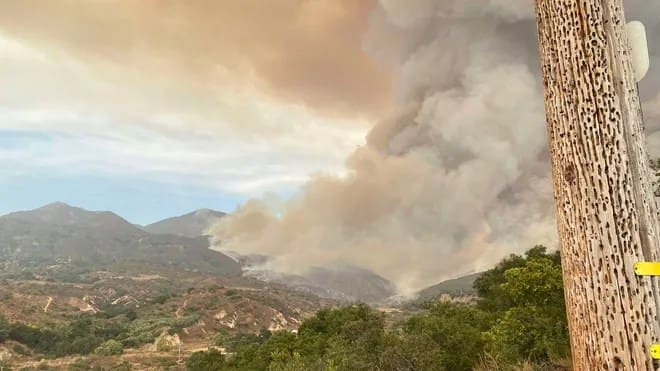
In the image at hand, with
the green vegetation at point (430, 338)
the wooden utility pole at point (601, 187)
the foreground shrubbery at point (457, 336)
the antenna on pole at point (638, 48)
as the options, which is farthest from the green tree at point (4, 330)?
the antenna on pole at point (638, 48)

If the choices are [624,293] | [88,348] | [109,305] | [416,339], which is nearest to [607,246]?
[624,293]

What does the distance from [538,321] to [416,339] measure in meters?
11.0

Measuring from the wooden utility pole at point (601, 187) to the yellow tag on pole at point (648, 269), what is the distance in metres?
0.04

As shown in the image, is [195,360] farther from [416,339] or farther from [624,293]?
[624,293]

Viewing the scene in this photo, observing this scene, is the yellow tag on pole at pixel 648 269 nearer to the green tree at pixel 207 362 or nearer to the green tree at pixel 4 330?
the green tree at pixel 207 362

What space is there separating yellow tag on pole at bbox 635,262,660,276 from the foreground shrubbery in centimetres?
→ 895

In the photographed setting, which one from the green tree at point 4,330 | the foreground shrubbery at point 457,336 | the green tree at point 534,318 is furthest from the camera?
the green tree at point 4,330

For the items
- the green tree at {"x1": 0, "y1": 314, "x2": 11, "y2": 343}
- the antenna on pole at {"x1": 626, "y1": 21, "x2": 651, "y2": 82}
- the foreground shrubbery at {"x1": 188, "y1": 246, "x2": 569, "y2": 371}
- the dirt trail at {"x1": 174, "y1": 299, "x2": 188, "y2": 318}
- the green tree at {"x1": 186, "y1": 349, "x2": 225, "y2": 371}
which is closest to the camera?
the antenna on pole at {"x1": 626, "y1": 21, "x2": 651, "y2": 82}

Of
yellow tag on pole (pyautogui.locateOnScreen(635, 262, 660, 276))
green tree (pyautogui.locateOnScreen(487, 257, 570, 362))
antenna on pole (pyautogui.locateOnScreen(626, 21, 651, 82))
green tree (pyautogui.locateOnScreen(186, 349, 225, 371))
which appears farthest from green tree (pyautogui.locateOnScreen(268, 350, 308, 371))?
antenna on pole (pyautogui.locateOnScreen(626, 21, 651, 82))

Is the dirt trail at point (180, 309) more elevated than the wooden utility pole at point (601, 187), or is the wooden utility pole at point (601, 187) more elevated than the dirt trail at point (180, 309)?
the wooden utility pole at point (601, 187)

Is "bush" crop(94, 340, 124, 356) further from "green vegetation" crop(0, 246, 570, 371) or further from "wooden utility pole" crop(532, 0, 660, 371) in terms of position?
"wooden utility pole" crop(532, 0, 660, 371)

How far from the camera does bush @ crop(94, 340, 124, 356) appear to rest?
3095 inches

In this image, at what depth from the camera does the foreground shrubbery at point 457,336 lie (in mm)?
15500

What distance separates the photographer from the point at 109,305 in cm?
13062
